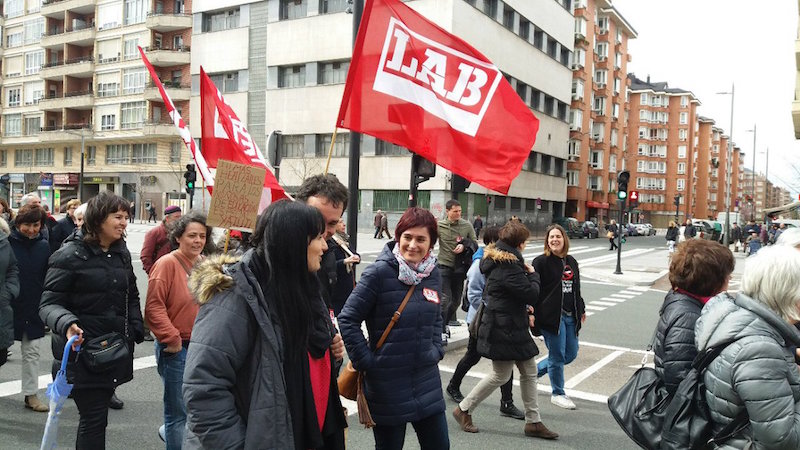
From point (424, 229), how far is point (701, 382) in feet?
5.26

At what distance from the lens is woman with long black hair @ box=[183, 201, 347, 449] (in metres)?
2.04

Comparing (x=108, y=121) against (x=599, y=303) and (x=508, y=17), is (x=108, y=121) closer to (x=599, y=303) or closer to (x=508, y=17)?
(x=508, y=17)

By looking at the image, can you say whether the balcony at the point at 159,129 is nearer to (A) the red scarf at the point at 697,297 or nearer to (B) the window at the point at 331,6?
(B) the window at the point at 331,6

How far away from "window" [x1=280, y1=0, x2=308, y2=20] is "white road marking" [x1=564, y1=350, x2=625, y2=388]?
3680 cm

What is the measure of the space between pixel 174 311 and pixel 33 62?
62.2 m

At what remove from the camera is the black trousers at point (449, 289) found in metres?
8.36

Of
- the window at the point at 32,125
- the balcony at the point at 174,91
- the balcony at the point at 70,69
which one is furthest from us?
the window at the point at 32,125

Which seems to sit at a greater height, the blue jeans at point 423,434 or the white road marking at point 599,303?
the blue jeans at point 423,434

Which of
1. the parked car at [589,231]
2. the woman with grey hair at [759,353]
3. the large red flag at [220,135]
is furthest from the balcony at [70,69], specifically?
the woman with grey hair at [759,353]

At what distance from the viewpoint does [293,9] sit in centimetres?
4091

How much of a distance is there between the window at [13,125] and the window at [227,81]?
24651mm

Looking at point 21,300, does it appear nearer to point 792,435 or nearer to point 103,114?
point 792,435

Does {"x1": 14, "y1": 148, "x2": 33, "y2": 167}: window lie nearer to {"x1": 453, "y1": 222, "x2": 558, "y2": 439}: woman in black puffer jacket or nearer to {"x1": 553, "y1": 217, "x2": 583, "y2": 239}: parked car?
{"x1": 553, "y1": 217, "x2": 583, "y2": 239}: parked car

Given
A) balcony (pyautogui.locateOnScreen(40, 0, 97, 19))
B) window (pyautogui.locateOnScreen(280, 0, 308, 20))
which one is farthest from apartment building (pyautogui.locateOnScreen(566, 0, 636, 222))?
balcony (pyautogui.locateOnScreen(40, 0, 97, 19))
